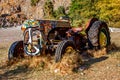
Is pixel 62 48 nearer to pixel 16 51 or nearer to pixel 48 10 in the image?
pixel 16 51

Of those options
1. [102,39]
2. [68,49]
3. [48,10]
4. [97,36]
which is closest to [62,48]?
[68,49]

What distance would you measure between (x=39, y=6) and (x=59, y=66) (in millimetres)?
49497

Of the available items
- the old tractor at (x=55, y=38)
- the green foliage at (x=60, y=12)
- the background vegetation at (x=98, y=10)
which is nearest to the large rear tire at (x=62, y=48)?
the old tractor at (x=55, y=38)

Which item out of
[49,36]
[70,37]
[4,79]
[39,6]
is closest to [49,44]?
[49,36]

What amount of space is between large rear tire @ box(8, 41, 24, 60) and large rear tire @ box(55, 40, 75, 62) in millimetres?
1746

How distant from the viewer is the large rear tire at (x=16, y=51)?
34.4 ft

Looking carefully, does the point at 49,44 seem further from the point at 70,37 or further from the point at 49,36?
the point at 70,37

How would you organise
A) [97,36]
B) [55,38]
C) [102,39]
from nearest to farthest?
[55,38] < [97,36] < [102,39]

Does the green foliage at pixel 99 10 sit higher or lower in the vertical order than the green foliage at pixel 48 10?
higher

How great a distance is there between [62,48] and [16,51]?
189cm

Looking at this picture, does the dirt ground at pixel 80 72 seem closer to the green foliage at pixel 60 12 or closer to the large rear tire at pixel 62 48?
the large rear tire at pixel 62 48

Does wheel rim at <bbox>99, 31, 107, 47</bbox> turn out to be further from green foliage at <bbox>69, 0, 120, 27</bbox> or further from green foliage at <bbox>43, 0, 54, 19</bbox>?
green foliage at <bbox>43, 0, 54, 19</bbox>

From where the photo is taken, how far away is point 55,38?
10.5m

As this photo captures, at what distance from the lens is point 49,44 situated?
10.1m
